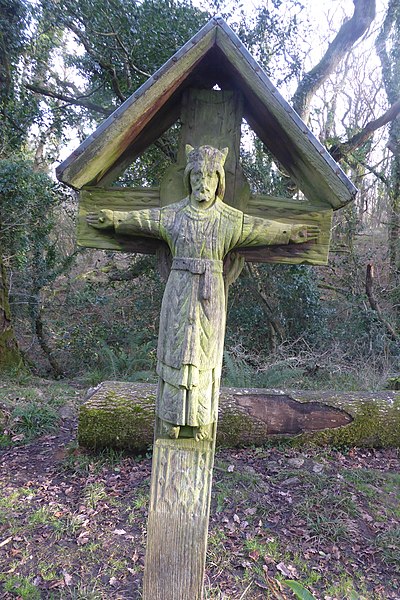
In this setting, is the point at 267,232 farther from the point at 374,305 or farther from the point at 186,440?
the point at 374,305

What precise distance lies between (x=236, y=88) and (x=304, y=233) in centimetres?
95

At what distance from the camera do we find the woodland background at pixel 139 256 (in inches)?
269

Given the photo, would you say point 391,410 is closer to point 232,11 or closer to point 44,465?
point 44,465

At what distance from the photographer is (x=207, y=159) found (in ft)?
6.68

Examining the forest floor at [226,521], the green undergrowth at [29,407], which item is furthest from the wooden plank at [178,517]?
the green undergrowth at [29,407]

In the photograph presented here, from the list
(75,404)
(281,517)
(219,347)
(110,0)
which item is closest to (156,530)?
(219,347)

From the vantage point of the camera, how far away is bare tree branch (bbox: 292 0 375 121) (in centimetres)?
823

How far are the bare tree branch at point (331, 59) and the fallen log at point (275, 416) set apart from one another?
6048mm

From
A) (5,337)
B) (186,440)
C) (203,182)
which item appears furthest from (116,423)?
(203,182)

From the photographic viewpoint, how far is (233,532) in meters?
3.79

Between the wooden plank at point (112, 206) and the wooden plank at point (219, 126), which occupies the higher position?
the wooden plank at point (219, 126)

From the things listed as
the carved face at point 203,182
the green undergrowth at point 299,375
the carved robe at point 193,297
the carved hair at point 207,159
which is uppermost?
the carved hair at point 207,159

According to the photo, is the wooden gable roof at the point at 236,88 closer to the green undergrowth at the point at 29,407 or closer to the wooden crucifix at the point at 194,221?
the wooden crucifix at the point at 194,221

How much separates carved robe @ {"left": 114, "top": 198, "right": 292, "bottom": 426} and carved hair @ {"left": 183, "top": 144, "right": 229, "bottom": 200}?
122mm
